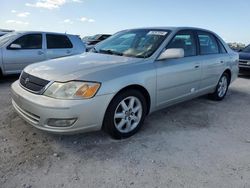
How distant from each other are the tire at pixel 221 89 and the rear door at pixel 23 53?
15.5 feet

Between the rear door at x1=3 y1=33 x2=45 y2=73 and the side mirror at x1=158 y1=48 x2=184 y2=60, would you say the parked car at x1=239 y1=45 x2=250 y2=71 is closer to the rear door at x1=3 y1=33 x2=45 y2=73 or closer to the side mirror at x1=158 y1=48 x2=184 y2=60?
the side mirror at x1=158 y1=48 x2=184 y2=60

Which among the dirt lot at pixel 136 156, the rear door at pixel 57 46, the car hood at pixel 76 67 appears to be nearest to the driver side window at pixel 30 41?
the rear door at pixel 57 46

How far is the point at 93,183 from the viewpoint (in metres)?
2.52

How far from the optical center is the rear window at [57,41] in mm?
7511

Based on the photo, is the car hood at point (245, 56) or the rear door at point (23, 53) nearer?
the rear door at point (23, 53)

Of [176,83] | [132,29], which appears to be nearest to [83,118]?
[176,83]

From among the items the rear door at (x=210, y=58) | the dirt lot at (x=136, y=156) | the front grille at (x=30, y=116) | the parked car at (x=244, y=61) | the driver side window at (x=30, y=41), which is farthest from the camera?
the parked car at (x=244, y=61)

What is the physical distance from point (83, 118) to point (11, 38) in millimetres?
4999

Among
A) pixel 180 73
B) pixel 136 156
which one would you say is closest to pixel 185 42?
pixel 180 73

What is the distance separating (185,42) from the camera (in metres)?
4.43

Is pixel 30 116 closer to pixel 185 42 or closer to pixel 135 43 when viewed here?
pixel 135 43

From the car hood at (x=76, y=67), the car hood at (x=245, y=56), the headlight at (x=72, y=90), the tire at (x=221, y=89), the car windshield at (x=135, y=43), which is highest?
the car windshield at (x=135, y=43)

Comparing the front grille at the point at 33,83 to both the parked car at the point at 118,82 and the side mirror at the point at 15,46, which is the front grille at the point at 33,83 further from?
the side mirror at the point at 15,46

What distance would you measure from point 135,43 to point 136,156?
6.19ft
